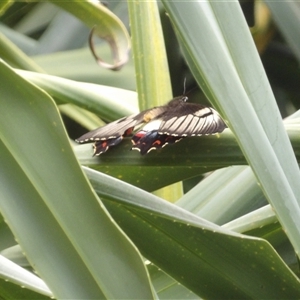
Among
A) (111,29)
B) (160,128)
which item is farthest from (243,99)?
(111,29)

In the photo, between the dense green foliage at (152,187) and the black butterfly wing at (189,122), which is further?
the black butterfly wing at (189,122)

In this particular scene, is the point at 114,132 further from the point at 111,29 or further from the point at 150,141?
the point at 111,29

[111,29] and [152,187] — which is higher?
[111,29]

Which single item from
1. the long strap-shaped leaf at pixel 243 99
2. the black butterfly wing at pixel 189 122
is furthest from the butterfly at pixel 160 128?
the long strap-shaped leaf at pixel 243 99

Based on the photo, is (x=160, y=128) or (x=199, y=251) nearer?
(x=199, y=251)

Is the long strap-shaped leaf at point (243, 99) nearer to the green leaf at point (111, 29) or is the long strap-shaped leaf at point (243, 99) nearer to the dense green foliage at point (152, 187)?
the dense green foliage at point (152, 187)

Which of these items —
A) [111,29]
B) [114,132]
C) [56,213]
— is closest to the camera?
[56,213]

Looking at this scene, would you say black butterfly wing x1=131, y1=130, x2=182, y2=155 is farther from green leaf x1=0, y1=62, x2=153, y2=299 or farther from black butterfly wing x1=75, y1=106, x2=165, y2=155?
green leaf x1=0, y1=62, x2=153, y2=299

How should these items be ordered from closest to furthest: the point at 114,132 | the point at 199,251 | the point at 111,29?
the point at 199,251, the point at 114,132, the point at 111,29
